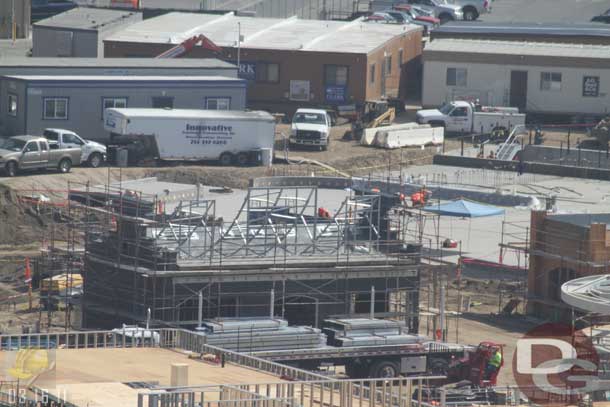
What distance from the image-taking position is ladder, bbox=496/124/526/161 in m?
70.5

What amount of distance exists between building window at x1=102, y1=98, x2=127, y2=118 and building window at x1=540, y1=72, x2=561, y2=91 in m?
18.4

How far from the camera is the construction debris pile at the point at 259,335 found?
40.7 m

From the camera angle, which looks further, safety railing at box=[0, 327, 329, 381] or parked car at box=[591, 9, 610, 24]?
Result: parked car at box=[591, 9, 610, 24]

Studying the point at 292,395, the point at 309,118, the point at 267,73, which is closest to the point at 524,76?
the point at 267,73

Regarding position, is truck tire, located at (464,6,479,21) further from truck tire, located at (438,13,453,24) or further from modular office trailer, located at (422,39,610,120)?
modular office trailer, located at (422,39,610,120)

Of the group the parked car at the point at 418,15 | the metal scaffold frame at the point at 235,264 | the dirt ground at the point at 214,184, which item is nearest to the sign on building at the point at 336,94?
the dirt ground at the point at 214,184

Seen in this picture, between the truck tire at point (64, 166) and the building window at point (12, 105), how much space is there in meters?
5.01

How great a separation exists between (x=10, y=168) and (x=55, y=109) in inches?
255

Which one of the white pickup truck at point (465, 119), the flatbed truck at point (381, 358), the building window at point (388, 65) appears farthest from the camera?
the building window at point (388, 65)

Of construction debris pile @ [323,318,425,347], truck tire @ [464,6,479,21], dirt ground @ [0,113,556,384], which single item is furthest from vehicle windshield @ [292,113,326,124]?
construction debris pile @ [323,318,425,347]

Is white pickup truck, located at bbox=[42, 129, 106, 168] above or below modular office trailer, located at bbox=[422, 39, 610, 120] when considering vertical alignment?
below

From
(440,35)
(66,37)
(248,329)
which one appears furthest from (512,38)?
(248,329)

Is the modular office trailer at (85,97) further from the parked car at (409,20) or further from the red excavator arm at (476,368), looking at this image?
the red excavator arm at (476,368)

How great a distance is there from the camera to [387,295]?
151ft
